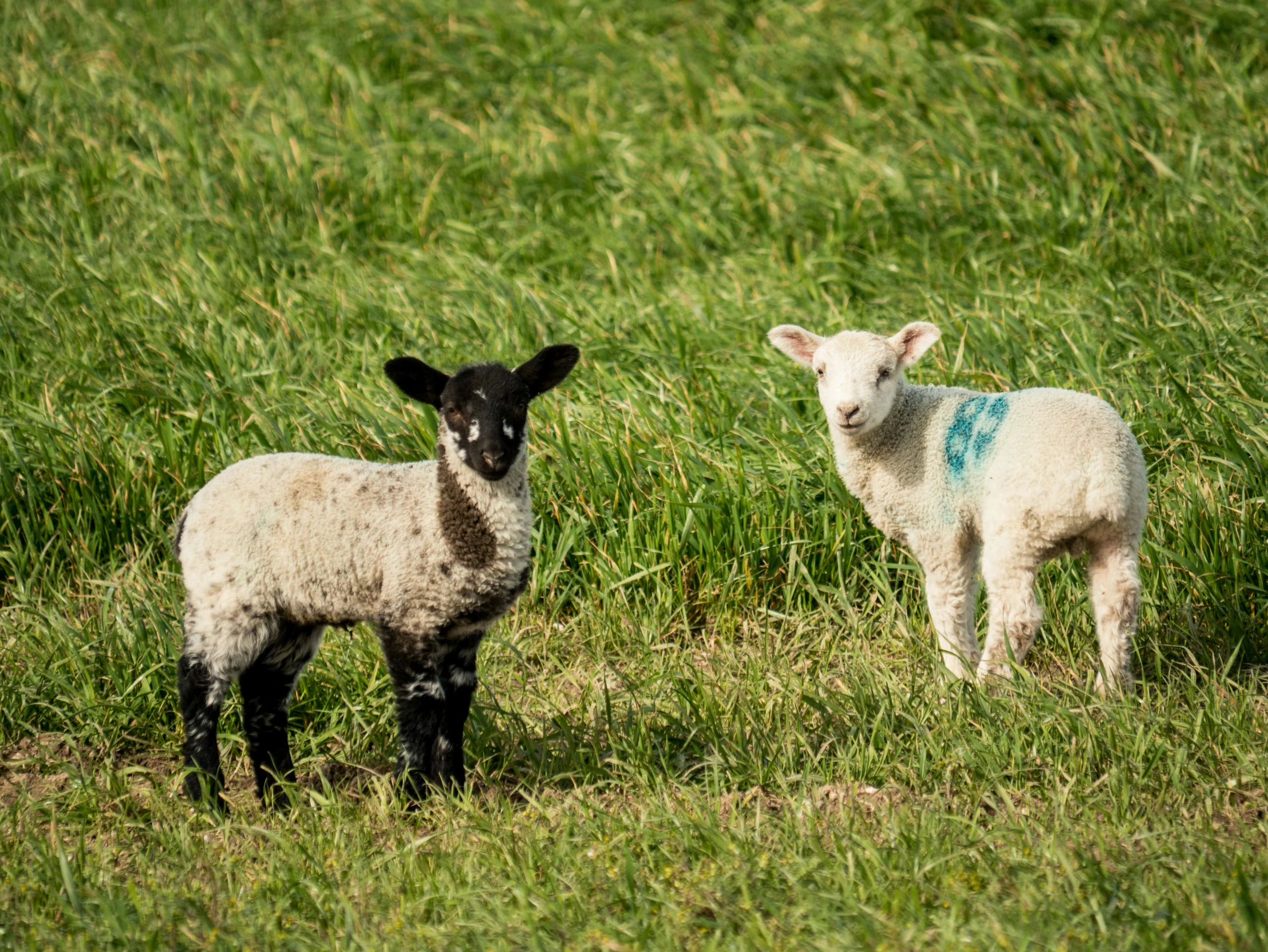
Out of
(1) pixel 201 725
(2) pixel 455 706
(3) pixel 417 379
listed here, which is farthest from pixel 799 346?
(1) pixel 201 725

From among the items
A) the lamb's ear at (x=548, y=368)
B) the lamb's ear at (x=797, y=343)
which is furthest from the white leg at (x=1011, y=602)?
the lamb's ear at (x=548, y=368)

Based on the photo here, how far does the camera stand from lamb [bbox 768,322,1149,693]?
4.00 m

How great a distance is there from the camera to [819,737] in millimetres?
4344

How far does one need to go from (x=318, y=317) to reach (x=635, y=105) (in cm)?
329

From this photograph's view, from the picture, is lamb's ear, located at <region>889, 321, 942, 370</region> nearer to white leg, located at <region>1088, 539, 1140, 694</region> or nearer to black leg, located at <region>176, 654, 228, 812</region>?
white leg, located at <region>1088, 539, 1140, 694</region>

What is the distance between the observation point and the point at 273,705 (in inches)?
170

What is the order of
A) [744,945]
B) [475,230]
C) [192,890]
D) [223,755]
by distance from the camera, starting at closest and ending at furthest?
[744,945]
[192,890]
[223,755]
[475,230]

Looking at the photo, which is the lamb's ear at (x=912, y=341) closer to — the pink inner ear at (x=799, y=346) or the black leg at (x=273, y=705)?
the pink inner ear at (x=799, y=346)

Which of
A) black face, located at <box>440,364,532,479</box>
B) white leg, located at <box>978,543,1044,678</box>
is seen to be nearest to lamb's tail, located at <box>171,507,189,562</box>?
black face, located at <box>440,364,532,479</box>


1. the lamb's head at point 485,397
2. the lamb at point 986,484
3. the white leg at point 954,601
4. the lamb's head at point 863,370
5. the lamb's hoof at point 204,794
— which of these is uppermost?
the lamb's head at point 485,397

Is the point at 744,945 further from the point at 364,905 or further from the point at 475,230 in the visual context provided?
the point at 475,230

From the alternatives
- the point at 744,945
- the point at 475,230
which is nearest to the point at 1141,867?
the point at 744,945

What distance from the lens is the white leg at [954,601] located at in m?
4.42

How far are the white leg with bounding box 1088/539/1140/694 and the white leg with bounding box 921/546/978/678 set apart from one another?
0.41 meters
